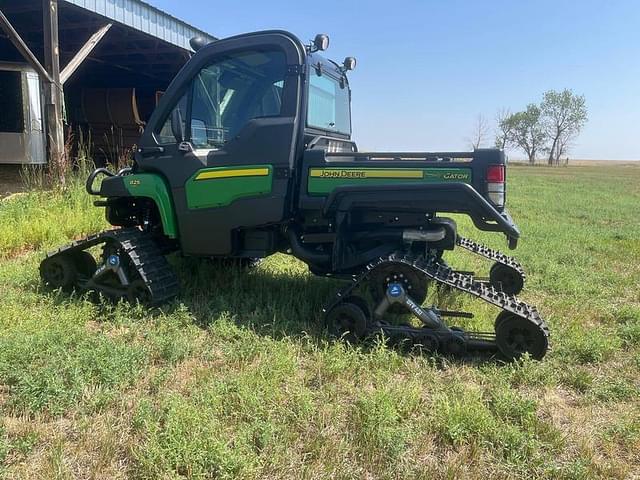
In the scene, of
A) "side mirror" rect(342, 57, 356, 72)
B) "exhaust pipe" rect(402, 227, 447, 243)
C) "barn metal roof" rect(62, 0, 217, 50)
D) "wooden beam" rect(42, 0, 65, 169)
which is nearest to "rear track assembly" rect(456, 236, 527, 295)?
"exhaust pipe" rect(402, 227, 447, 243)

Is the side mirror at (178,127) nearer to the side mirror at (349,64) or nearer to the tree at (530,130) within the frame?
the side mirror at (349,64)

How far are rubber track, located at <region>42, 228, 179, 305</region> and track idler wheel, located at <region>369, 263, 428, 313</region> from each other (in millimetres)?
1832

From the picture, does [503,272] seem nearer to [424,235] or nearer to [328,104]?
[424,235]

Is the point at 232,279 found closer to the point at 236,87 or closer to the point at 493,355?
the point at 236,87

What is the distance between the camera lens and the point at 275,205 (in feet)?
12.9

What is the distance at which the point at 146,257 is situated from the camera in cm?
425

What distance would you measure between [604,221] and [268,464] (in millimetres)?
11775

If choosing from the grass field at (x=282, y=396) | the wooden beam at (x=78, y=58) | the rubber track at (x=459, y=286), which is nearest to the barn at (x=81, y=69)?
the wooden beam at (x=78, y=58)

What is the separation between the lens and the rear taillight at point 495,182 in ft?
11.4

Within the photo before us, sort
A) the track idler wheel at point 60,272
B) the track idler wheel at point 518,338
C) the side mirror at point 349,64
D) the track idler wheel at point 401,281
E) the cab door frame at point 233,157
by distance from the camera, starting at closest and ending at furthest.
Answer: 1. the track idler wheel at point 518,338
2. the track idler wheel at point 401,281
3. the cab door frame at point 233,157
4. the track idler wheel at point 60,272
5. the side mirror at point 349,64

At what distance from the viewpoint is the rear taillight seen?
3.47 m

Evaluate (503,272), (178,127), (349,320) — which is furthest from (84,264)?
(503,272)

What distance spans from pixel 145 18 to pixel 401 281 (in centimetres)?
925

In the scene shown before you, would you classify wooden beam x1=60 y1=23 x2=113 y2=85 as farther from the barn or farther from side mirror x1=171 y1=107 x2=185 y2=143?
side mirror x1=171 y1=107 x2=185 y2=143
